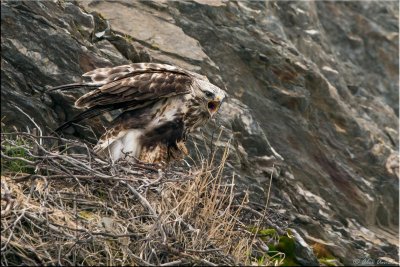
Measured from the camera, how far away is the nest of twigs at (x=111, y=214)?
8.45 m

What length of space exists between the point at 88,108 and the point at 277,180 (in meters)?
3.92

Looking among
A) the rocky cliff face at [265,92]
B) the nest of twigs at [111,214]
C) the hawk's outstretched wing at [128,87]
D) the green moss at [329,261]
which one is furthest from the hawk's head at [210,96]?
the green moss at [329,261]

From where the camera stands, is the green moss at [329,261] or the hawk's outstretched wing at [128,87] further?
the green moss at [329,261]

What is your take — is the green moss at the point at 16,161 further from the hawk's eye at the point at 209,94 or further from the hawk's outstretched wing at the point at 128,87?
the hawk's eye at the point at 209,94

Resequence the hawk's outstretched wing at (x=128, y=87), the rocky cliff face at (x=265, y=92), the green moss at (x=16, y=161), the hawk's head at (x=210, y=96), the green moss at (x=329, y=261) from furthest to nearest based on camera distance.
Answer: the green moss at (x=329, y=261), the rocky cliff face at (x=265, y=92), the hawk's head at (x=210, y=96), the hawk's outstretched wing at (x=128, y=87), the green moss at (x=16, y=161)

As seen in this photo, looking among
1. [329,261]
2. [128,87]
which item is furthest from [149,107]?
[329,261]

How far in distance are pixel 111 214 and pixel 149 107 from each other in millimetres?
1734

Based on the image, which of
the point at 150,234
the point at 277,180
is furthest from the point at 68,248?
the point at 277,180

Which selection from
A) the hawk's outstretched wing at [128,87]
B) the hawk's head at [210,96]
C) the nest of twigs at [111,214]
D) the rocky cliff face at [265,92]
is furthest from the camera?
the rocky cliff face at [265,92]

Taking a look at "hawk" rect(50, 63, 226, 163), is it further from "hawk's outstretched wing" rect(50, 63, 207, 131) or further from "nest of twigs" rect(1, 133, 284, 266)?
"nest of twigs" rect(1, 133, 284, 266)

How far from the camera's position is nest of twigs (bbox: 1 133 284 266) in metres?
8.45

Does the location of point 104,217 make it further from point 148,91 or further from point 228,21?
point 228,21

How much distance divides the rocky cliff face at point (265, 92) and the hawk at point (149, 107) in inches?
40.0

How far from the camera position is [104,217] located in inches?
356
